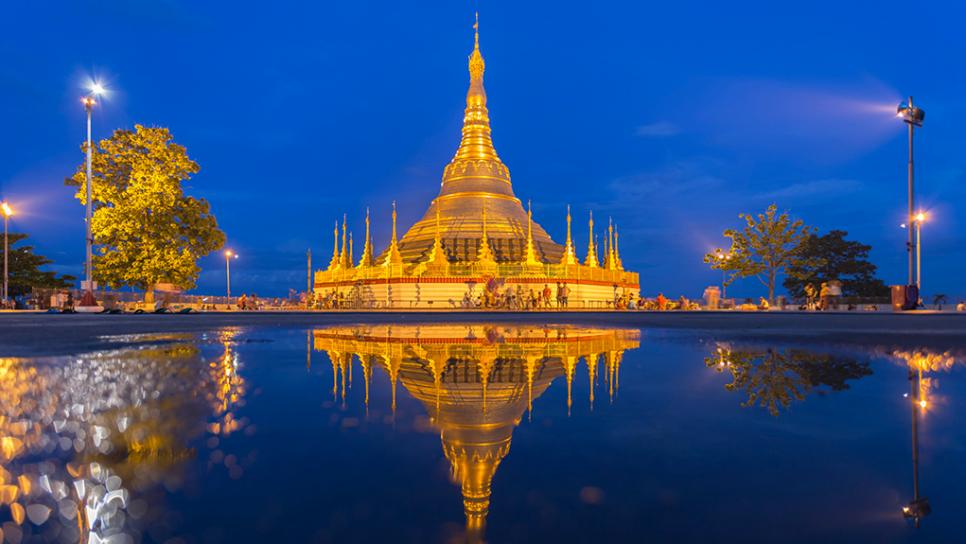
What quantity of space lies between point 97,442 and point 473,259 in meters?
38.6

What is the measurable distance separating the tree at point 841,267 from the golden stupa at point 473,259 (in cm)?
1574

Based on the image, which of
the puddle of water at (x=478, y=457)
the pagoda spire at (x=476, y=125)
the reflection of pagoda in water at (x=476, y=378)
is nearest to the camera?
the puddle of water at (x=478, y=457)

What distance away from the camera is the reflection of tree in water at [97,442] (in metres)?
1.60

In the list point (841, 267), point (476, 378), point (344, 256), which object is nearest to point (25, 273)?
point (344, 256)

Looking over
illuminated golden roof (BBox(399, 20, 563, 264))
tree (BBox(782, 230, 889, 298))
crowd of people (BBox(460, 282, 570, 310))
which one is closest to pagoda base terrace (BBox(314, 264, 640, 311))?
crowd of people (BBox(460, 282, 570, 310))

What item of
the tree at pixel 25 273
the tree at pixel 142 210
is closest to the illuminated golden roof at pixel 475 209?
the tree at pixel 142 210

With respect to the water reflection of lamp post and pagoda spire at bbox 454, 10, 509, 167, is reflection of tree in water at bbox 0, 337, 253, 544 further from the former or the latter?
pagoda spire at bbox 454, 10, 509, 167

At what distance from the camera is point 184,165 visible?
2722 centimetres

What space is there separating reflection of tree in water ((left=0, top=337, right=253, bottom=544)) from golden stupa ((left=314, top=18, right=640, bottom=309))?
30123 mm

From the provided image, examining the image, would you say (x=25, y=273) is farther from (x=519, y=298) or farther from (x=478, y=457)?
(x=478, y=457)

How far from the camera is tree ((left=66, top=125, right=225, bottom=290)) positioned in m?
25.7

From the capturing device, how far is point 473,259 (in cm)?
4094

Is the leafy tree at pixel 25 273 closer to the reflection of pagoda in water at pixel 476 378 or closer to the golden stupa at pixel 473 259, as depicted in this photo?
the golden stupa at pixel 473 259

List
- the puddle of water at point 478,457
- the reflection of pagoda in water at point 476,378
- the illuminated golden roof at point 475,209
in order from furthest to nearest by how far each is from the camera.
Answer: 1. the illuminated golden roof at point 475,209
2. the reflection of pagoda in water at point 476,378
3. the puddle of water at point 478,457
